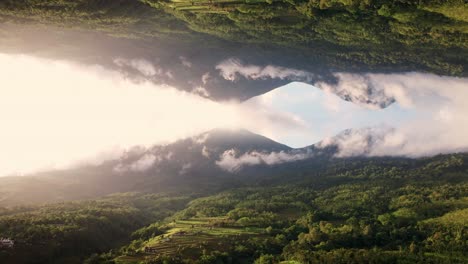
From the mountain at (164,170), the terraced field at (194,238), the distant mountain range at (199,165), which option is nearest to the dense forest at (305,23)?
the terraced field at (194,238)

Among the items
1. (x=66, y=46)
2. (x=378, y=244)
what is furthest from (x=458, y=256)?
(x=66, y=46)

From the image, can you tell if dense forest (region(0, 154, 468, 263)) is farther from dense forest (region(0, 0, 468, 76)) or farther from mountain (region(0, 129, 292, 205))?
mountain (region(0, 129, 292, 205))

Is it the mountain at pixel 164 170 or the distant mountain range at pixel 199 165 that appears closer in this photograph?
the mountain at pixel 164 170

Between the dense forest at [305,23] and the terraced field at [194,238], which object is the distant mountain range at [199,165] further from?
the terraced field at [194,238]

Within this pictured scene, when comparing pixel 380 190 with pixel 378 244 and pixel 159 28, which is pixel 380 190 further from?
pixel 159 28

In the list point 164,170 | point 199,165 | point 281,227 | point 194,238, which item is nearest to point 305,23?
point 281,227

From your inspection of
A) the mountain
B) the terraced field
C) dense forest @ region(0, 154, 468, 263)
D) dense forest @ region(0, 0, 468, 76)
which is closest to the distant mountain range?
the mountain
